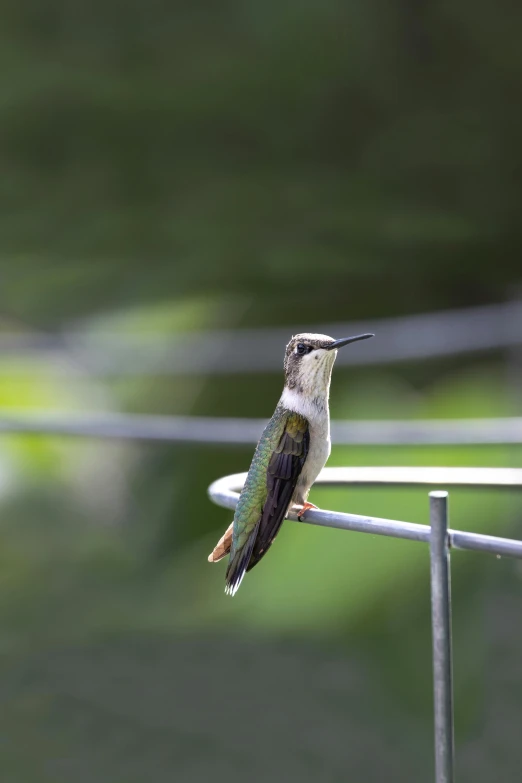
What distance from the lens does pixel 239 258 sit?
182 cm

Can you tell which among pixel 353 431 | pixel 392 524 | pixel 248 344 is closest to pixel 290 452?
pixel 392 524

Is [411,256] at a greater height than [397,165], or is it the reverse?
[397,165]

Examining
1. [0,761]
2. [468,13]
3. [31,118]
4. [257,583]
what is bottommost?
[0,761]

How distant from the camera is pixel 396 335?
1.64 m

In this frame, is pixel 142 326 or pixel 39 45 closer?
pixel 39 45

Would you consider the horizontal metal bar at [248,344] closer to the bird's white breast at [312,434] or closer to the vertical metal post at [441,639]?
the bird's white breast at [312,434]

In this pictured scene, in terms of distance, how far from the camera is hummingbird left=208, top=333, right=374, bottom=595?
28.2 inches

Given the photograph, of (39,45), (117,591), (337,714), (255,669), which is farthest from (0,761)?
(39,45)

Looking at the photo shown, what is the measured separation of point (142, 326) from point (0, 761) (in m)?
0.94

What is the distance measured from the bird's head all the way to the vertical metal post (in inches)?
13.9

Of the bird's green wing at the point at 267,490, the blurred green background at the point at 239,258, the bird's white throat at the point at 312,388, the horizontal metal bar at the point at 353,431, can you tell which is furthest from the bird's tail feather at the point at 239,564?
the blurred green background at the point at 239,258

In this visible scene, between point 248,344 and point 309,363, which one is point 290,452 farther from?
point 248,344

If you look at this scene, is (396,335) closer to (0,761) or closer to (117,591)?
(117,591)

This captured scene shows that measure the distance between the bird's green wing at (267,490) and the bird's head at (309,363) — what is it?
1.0 inches
